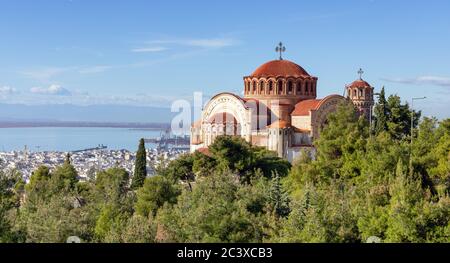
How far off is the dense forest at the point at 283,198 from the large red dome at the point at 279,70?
811 centimetres

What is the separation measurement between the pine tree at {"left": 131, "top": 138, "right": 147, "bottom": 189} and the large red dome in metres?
9.90

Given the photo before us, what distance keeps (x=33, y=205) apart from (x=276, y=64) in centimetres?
2063

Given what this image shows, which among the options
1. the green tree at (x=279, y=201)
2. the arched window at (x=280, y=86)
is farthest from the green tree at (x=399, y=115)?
the green tree at (x=279, y=201)

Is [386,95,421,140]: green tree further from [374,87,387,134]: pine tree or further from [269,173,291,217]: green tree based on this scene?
[269,173,291,217]: green tree

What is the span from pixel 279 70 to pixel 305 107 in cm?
326

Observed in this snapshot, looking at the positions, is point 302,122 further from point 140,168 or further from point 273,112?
point 140,168

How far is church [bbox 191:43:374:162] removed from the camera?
3806 cm

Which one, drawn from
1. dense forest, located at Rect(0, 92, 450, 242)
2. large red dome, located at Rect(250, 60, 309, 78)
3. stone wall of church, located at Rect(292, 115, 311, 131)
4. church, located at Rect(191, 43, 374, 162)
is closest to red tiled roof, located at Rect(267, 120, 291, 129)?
church, located at Rect(191, 43, 374, 162)

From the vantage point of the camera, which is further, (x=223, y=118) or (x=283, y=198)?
(x=223, y=118)

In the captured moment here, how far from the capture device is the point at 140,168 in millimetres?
34156

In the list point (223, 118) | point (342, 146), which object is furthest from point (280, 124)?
point (342, 146)
